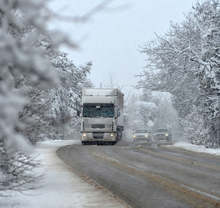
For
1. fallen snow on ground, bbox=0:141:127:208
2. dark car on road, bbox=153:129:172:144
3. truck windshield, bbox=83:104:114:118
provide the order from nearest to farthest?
fallen snow on ground, bbox=0:141:127:208, truck windshield, bbox=83:104:114:118, dark car on road, bbox=153:129:172:144

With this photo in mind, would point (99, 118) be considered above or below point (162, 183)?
above

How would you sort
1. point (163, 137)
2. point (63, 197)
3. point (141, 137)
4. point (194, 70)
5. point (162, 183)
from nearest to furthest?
point (63, 197)
point (162, 183)
point (194, 70)
point (141, 137)
point (163, 137)

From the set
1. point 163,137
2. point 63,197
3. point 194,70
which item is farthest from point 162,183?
point 163,137

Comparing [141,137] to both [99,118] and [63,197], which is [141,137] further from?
[63,197]

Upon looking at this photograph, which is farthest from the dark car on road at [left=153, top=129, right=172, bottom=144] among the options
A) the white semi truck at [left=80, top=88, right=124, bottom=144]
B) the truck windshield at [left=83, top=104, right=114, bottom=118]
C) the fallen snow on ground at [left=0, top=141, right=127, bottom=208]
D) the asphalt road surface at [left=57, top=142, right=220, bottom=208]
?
the fallen snow on ground at [left=0, top=141, right=127, bottom=208]

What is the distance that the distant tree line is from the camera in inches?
1120

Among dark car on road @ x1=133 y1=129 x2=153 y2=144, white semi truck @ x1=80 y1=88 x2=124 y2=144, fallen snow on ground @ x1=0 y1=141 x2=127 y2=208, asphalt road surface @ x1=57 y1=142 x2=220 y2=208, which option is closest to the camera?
fallen snow on ground @ x1=0 y1=141 x2=127 y2=208

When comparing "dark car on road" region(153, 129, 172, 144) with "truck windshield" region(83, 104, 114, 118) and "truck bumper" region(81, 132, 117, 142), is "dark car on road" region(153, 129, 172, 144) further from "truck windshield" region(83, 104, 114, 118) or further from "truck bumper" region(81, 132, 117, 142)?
"truck windshield" region(83, 104, 114, 118)

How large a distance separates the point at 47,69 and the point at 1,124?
33 centimetres

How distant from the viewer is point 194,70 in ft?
96.8

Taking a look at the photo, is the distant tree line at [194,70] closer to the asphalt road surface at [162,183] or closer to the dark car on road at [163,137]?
the dark car on road at [163,137]

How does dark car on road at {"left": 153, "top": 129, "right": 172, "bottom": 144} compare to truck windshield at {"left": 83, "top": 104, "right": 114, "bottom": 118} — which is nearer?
truck windshield at {"left": 83, "top": 104, "right": 114, "bottom": 118}

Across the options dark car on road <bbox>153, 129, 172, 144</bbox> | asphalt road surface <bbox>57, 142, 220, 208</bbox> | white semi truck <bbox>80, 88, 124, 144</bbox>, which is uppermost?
white semi truck <bbox>80, 88, 124, 144</bbox>

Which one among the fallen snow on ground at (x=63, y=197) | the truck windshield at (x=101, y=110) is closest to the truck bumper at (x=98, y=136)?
the truck windshield at (x=101, y=110)
